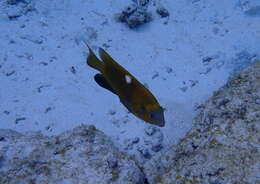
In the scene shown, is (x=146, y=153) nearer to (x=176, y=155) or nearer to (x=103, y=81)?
(x=176, y=155)

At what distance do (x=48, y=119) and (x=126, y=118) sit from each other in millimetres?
1377

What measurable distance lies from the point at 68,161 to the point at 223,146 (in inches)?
60.1

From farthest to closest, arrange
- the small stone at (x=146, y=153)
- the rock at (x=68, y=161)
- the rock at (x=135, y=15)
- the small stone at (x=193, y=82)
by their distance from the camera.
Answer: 1. the rock at (x=135, y=15)
2. the small stone at (x=193, y=82)
3. the small stone at (x=146, y=153)
4. the rock at (x=68, y=161)

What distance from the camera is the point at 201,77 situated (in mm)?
5203

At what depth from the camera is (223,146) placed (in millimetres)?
2609

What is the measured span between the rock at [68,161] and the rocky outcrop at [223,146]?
1.43ft

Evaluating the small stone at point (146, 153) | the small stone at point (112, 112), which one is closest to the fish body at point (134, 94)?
the small stone at point (146, 153)

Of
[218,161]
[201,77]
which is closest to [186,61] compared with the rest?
[201,77]

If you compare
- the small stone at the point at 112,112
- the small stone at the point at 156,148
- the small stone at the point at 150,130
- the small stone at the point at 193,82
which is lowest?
the small stone at the point at 112,112

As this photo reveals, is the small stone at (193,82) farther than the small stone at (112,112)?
Yes

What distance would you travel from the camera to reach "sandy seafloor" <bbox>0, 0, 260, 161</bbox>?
4875mm

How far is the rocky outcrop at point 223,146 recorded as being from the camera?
2.43 metres

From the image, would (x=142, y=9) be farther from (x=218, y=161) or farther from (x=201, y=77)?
(x=218, y=161)

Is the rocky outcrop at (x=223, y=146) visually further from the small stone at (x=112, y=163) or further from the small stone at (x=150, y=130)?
the small stone at (x=150, y=130)
